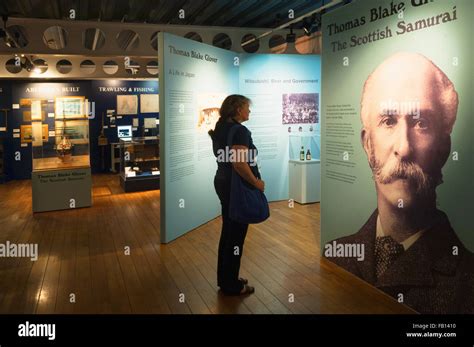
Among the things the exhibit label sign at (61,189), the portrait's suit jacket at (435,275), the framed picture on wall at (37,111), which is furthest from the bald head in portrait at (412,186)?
the framed picture on wall at (37,111)

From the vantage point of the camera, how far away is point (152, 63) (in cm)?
1302

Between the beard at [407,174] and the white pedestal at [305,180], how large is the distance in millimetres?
3973

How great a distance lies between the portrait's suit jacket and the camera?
3342 millimetres

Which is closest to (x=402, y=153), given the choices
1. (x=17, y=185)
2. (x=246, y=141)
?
(x=246, y=141)

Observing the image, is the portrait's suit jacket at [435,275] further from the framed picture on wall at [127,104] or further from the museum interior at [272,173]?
the framed picture on wall at [127,104]

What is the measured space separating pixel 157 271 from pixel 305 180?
404cm

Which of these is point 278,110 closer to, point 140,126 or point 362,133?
point 362,133

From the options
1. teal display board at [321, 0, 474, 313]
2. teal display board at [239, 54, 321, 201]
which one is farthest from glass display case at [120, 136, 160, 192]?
teal display board at [321, 0, 474, 313]

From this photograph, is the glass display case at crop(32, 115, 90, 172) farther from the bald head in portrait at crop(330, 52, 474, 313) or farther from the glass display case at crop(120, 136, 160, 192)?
the bald head in portrait at crop(330, 52, 474, 313)

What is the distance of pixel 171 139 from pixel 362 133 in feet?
8.27

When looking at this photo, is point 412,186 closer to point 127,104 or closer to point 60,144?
point 60,144

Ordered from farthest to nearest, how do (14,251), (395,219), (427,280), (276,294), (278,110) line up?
(278,110)
(14,251)
(276,294)
(395,219)
(427,280)

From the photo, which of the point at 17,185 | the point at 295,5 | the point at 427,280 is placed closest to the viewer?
the point at 427,280

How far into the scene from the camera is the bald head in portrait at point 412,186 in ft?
11.3
